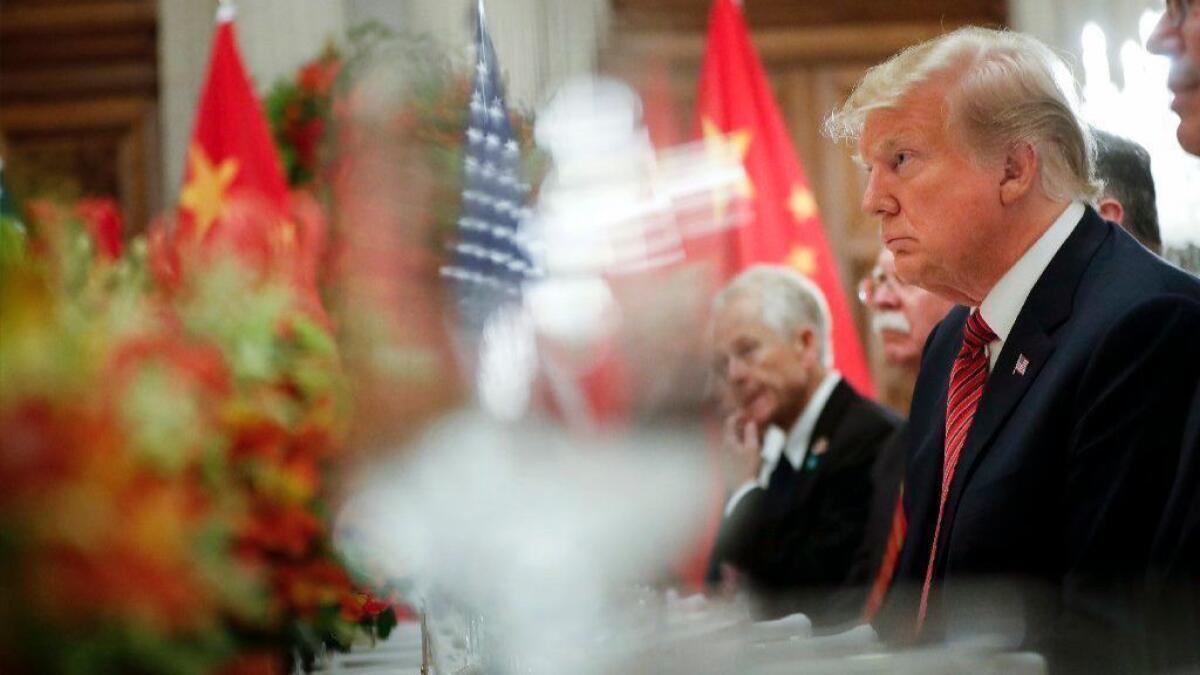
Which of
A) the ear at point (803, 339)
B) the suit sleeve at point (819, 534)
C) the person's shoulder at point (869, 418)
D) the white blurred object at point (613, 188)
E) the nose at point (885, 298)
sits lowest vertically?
the suit sleeve at point (819, 534)

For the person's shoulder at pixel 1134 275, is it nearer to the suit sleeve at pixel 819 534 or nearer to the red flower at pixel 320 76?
the suit sleeve at pixel 819 534

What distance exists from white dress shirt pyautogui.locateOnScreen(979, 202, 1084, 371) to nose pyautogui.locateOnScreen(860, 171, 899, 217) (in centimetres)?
17

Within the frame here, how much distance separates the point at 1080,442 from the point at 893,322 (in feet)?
4.56

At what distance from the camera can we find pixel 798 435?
316 centimetres

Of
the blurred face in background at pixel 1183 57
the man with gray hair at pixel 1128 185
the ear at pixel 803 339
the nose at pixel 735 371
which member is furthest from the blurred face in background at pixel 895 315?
the blurred face in background at pixel 1183 57

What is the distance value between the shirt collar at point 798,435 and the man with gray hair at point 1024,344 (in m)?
1.07

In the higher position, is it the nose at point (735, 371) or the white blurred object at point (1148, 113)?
the white blurred object at point (1148, 113)

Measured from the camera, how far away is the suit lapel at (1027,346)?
173 centimetres

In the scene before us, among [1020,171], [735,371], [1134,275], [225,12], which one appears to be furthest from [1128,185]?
[225,12]

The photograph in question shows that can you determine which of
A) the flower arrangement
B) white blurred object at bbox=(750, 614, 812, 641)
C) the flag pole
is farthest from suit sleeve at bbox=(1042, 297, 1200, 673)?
the flag pole

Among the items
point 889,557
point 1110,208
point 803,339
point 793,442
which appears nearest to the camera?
point 1110,208

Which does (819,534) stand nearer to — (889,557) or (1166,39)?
(889,557)

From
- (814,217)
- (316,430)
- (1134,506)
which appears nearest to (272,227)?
(316,430)

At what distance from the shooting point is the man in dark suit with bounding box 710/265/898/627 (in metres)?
2.88
